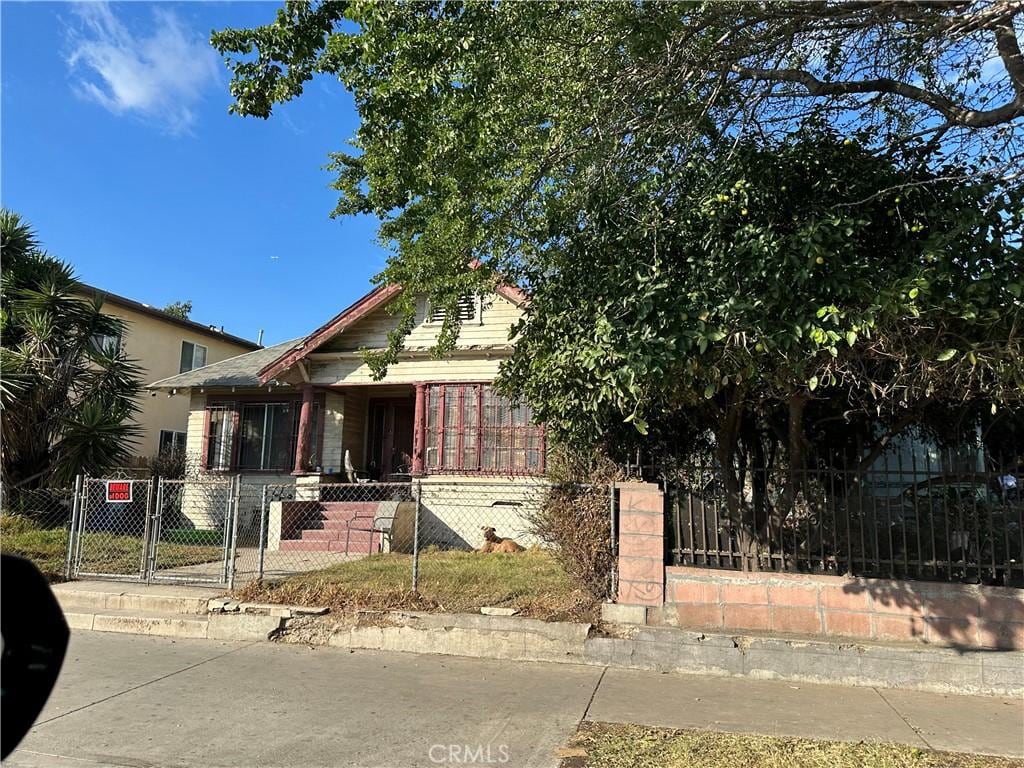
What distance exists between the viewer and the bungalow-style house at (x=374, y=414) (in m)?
13.7

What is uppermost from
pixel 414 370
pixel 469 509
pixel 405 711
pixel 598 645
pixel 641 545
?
pixel 414 370

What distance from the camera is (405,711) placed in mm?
5184

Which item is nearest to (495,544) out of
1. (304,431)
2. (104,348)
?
(304,431)

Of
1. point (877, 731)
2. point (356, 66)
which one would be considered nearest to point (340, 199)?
point (356, 66)

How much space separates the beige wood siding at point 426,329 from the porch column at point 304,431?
105 cm

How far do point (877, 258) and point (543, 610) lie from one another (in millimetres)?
4395

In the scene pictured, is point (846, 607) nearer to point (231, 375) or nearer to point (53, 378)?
point (53, 378)

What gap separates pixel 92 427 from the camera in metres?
12.9

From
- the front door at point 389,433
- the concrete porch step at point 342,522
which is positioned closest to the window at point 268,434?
the front door at point 389,433

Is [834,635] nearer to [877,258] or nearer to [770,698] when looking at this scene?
[770,698]

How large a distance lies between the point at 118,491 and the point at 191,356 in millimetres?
15667

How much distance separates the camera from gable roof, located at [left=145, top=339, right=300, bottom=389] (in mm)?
16344

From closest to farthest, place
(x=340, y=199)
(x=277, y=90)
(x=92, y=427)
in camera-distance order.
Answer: (x=277, y=90)
(x=340, y=199)
(x=92, y=427)

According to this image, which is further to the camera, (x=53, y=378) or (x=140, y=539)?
(x=53, y=378)
